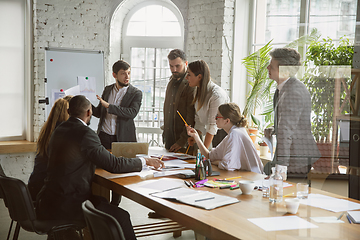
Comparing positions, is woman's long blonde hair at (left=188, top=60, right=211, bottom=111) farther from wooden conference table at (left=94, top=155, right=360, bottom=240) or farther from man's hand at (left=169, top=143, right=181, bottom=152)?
wooden conference table at (left=94, top=155, right=360, bottom=240)

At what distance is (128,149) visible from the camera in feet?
9.02

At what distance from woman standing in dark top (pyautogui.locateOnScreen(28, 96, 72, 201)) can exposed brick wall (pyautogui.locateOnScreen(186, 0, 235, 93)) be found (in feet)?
8.04

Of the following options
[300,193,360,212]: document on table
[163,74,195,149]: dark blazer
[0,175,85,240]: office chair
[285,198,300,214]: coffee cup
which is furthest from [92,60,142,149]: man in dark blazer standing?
[300,193,360,212]: document on table

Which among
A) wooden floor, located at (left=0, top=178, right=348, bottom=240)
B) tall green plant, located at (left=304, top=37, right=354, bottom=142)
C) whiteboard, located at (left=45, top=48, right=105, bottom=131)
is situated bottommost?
wooden floor, located at (left=0, top=178, right=348, bottom=240)

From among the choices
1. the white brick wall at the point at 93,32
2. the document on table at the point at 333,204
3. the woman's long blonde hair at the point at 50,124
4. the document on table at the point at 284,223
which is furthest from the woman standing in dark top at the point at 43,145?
the white brick wall at the point at 93,32

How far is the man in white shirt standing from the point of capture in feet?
11.8

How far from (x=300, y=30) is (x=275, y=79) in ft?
0.48

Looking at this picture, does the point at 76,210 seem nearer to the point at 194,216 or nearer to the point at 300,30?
the point at 194,216

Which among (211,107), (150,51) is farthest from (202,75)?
(150,51)

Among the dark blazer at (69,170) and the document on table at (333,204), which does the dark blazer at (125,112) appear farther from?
the document on table at (333,204)

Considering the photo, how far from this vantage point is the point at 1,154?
4.79 metres

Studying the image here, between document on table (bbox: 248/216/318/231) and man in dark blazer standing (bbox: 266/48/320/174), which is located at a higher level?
man in dark blazer standing (bbox: 266/48/320/174)

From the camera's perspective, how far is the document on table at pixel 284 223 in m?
0.99

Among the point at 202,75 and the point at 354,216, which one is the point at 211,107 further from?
the point at 354,216
